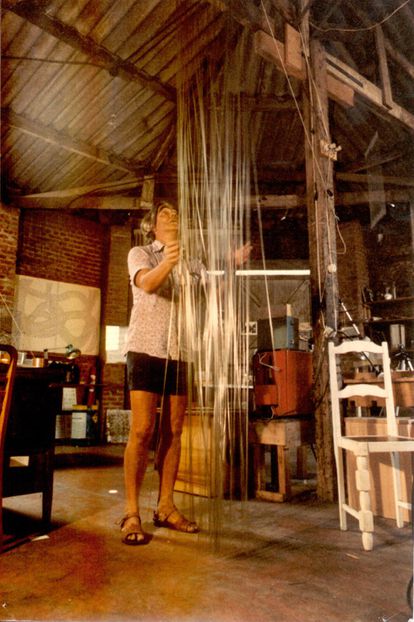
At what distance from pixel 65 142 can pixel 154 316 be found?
3.75m

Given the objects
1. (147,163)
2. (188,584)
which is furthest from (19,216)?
(188,584)

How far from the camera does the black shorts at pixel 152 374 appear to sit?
6.72ft

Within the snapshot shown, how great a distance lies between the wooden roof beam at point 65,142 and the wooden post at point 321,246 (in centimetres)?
286

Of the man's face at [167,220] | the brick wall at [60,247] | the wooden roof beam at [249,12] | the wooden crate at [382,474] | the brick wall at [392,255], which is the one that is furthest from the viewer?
the brick wall at [392,255]

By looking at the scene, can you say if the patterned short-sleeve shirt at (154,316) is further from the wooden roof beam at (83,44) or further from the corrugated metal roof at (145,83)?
the wooden roof beam at (83,44)

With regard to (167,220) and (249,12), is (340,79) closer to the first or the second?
(249,12)

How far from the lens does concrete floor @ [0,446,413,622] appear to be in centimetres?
130

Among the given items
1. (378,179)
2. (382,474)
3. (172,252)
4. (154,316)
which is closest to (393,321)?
(378,179)

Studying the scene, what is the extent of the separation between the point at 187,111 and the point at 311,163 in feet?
4.34

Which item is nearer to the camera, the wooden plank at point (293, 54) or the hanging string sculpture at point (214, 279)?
the hanging string sculpture at point (214, 279)

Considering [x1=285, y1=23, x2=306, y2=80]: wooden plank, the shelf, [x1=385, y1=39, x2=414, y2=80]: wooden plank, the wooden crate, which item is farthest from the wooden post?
the shelf

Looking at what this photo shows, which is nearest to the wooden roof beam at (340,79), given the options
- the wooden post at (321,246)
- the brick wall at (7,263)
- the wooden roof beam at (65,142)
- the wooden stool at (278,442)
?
the wooden post at (321,246)

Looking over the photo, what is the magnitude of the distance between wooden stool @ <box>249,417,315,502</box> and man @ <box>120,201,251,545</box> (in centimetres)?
90

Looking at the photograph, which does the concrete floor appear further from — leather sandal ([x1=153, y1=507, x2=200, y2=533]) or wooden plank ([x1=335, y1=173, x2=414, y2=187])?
wooden plank ([x1=335, y1=173, x2=414, y2=187])
